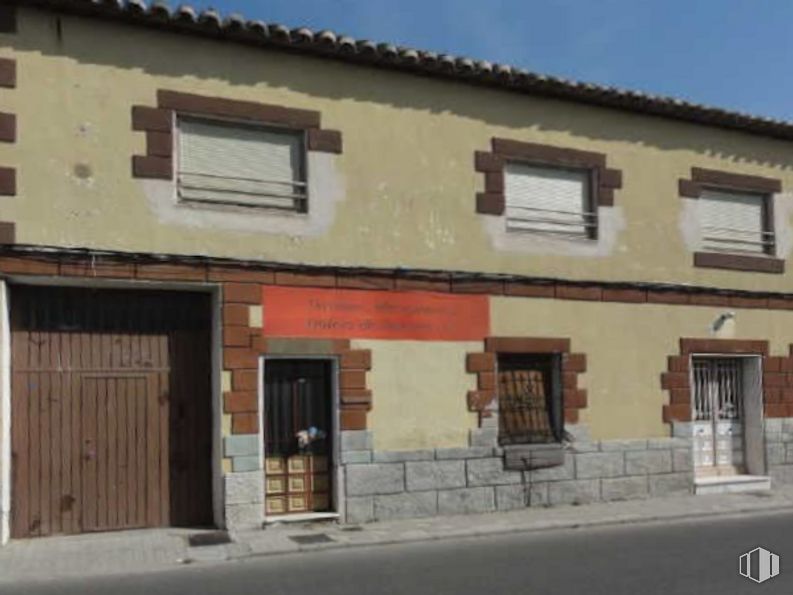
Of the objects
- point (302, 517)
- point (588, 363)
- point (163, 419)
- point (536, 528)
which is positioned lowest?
point (536, 528)

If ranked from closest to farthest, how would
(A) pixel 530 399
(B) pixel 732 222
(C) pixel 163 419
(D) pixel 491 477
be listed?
(C) pixel 163 419 < (D) pixel 491 477 < (A) pixel 530 399 < (B) pixel 732 222

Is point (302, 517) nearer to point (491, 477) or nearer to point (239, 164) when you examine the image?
point (491, 477)

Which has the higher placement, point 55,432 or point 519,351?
point 519,351

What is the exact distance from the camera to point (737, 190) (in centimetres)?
1484

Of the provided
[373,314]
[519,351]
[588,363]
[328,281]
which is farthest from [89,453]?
[588,363]

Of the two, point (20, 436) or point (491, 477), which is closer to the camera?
point (20, 436)

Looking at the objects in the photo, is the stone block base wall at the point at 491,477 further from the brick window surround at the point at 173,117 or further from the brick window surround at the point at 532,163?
the brick window surround at the point at 173,117

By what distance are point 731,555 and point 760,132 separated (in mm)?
8154

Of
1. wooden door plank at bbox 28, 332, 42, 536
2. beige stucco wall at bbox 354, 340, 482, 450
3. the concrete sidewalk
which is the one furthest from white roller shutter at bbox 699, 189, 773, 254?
wooden door plank at bbox 28, 332, 42, 536

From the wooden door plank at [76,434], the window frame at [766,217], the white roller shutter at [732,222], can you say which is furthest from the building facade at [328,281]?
the window frame at [766,217]

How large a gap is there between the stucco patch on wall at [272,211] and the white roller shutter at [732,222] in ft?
19.9

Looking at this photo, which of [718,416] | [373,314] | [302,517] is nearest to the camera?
[302,517]

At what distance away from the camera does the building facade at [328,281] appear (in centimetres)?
1027

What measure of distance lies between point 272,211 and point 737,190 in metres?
7.67
